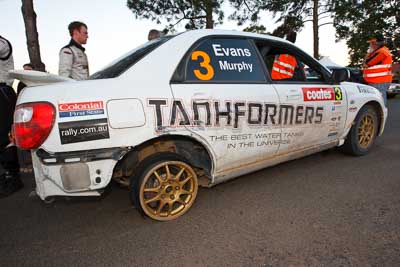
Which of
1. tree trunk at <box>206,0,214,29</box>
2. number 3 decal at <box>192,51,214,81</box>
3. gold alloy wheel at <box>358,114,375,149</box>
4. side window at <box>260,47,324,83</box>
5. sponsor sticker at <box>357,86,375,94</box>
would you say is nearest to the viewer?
number 3 decal at <box>192,51,214,81</box>

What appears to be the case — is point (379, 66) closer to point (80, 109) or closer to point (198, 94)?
point (198, 94)

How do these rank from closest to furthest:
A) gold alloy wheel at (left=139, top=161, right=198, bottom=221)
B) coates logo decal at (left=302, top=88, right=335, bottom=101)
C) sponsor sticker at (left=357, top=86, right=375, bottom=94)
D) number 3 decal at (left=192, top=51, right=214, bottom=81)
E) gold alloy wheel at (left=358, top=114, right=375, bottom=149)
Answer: gold alloy wheel at (left=139, top=161, right=198, bottom=221) → number 3 decal at (left=192, top=51, right=214, bottom=81) → coates logo decal at (left=302, top=88, right=335, bottom=101) → sponsor sticker at (left=357, top=86, right=375, bottom=94) → gold alloy wheel at (left=358, top=114, right=375, bottom=149)

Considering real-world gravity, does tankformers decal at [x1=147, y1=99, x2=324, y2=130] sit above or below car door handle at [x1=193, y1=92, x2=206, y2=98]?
below

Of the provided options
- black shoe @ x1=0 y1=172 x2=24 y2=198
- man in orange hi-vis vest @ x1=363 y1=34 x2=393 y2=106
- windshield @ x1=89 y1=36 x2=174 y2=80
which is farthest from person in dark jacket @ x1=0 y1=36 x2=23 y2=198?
man in orange hi-vis vest @ x1=363 y1=34 x2=393 y2=106

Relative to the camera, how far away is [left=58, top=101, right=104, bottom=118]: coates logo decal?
6.22ft

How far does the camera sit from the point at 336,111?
3.29 m

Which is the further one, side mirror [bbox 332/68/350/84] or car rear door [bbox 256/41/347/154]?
side mirror [bbox 332/68/350/84]

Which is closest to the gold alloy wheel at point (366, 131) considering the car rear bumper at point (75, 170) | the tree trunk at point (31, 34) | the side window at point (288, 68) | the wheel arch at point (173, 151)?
the side window at point (288, 68)

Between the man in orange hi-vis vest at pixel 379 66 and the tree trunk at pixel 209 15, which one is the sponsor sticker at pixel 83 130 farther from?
the tree trunk at pixel 209 15

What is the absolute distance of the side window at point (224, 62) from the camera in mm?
2354

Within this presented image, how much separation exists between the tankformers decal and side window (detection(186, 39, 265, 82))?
24cm

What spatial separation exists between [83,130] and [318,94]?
97.2 inches

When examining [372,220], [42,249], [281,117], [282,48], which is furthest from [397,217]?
[42,249]

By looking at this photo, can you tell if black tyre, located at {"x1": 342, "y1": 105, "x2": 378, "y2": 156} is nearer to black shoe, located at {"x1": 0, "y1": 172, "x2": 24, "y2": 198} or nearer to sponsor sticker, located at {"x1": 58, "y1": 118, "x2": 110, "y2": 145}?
sponsor sticker, located at {"x1": 58, "y1": 118, "x2": 110, "y2": 145}
